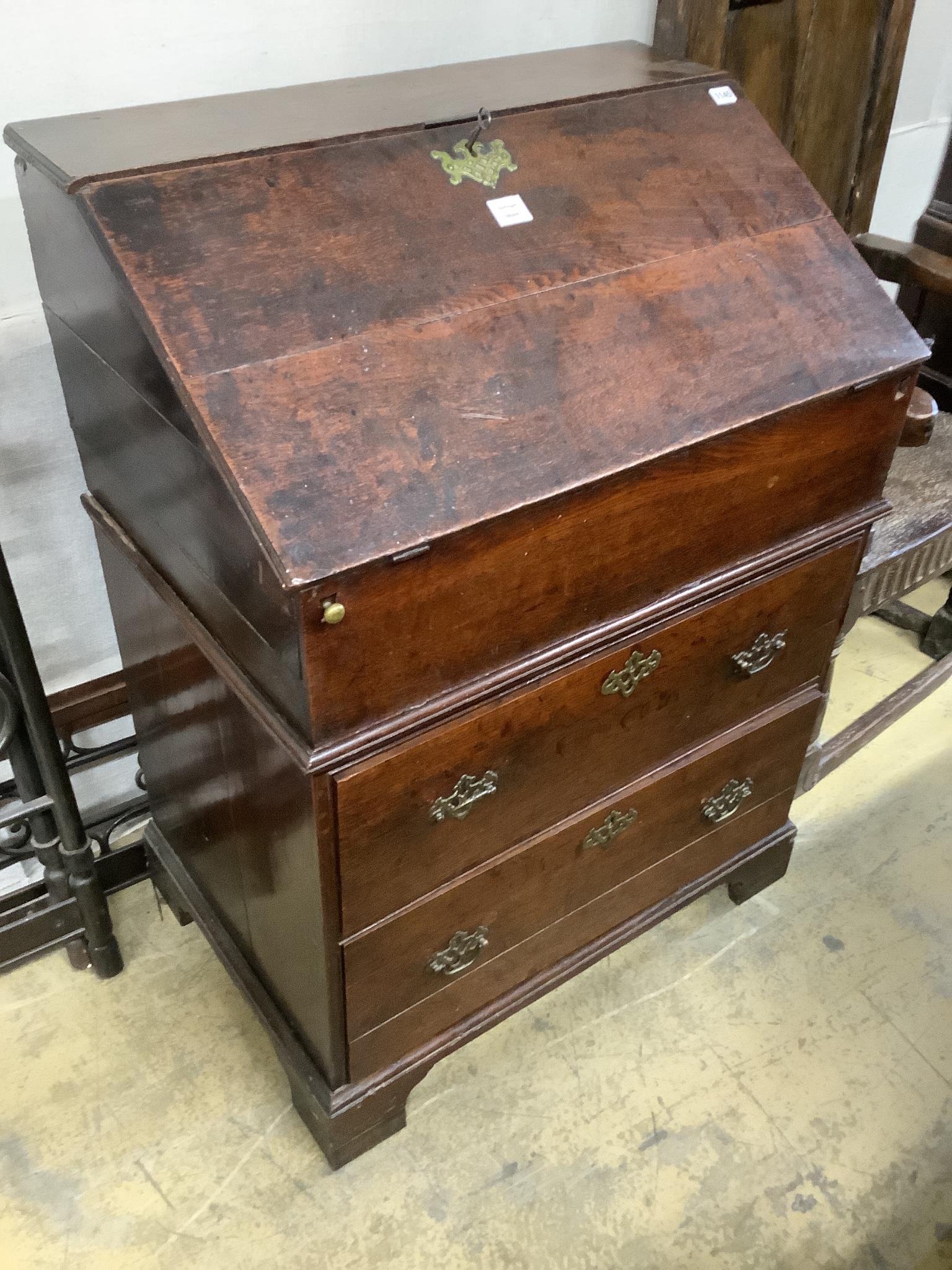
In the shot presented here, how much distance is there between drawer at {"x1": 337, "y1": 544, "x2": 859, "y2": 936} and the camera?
1131mm

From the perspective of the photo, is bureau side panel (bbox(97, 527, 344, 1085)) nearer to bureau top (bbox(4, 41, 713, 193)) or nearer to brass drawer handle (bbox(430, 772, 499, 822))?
brass drawer handle (bbox(430, 772, 499, 822))

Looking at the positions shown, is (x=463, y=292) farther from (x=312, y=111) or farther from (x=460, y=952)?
(x=460, y=952)

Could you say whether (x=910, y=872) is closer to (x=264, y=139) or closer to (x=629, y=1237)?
(x=629, y=1237)

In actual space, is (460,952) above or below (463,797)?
below

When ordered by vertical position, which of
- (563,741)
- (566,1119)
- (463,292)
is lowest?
(566,1119)

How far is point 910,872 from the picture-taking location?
197 cm

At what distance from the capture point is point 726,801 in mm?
1633

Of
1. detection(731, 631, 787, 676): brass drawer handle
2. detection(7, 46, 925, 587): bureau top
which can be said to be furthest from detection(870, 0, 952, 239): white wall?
detection(731, 631, 787, 676): brass drawer handle

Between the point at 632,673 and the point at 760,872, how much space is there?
2.55ft

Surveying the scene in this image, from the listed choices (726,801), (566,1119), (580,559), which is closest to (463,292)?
(580,559)

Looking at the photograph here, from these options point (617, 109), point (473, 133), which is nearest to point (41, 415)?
point (473, 133)

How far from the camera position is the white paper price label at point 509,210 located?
1123 millimetres

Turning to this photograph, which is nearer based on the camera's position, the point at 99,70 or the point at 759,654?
the point at 99,70

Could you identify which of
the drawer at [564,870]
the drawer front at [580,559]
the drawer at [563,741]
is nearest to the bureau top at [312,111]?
the drawer front at [580,559]
